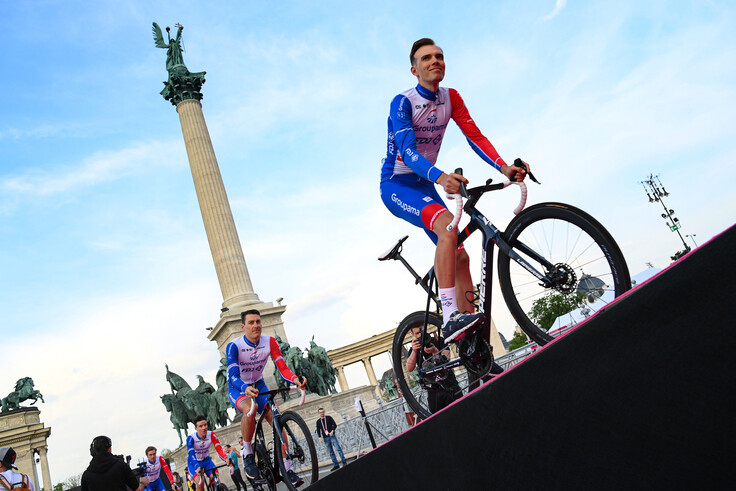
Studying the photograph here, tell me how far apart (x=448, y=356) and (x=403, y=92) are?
204 cm

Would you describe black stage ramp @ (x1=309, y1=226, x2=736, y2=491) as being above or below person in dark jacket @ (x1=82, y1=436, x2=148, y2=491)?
below

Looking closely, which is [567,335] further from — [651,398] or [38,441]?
[38,441]

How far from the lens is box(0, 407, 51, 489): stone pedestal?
153 ft

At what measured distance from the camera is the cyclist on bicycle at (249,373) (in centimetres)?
620

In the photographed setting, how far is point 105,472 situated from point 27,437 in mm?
50817

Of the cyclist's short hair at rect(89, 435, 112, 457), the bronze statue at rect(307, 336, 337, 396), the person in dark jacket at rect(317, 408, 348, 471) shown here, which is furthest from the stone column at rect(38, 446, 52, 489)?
the cyclist's short hair at rect(89, 435, 112, 457)

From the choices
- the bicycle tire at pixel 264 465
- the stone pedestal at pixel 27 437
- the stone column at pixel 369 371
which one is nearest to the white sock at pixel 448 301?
the bicycle tire at pixel 264 465

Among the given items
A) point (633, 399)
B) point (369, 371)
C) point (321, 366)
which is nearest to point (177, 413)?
point (321, 366)

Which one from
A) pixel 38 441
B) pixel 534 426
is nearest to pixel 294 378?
pixel 534 426

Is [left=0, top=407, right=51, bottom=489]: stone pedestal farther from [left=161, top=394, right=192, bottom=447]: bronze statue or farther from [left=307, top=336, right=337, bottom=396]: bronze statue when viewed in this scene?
[left=307, top=336, right=337, bottom=396]: bronze statue

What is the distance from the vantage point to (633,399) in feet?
4.86

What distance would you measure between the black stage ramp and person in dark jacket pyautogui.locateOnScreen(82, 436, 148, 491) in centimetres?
535

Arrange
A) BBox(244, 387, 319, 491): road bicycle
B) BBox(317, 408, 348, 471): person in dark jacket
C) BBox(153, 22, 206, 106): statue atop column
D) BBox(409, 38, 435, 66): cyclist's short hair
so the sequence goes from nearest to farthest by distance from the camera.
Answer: BBox(409, 38, 435, 66): cyclist's short hair → BBox(244, 387, 319, 491): road bicycle → BBox(317, 408, 348, 471): person in dark jacket → BBox(153, 22, 206, 106): statue atop column

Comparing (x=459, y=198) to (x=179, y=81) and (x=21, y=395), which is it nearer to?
(x=179, y=81)
